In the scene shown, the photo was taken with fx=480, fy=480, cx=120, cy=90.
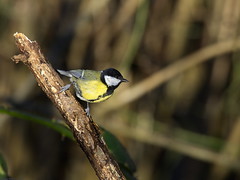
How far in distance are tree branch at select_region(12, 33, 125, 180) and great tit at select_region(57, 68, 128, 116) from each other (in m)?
0.33

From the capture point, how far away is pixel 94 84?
69.8 inches

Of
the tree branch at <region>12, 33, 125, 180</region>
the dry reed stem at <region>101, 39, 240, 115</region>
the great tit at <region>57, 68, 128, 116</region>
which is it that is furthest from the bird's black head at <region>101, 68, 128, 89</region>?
the dry reed stem at <region>101, 39, 240, 115</region>

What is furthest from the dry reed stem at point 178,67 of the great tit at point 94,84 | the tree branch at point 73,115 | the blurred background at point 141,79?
the tree branch at point 73,115

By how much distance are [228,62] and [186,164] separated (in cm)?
94

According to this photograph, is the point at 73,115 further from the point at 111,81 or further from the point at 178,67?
the point at 178,67

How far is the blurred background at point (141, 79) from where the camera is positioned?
10.6 feet

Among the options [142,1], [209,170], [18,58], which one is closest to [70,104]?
[18,58]

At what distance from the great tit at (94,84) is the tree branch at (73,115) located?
0.33 meters

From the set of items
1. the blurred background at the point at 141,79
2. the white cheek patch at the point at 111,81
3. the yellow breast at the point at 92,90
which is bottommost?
the blurred background at the point at 141,79

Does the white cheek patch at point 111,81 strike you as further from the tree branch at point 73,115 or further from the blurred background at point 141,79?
the blurred background at point 141,79

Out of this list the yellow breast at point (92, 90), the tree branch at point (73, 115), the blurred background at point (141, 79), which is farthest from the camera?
the blurred background at point (141, 79)

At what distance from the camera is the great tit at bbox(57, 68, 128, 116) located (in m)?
1.74

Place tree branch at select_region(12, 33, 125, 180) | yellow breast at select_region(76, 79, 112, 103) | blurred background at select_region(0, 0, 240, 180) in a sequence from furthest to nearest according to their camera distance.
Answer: blurred background at select_region(0, 0, 240, 180) < yellow breast at select_region(76, 79, 112, 103) < tree branch at select_region(12, 33, 125, 180)

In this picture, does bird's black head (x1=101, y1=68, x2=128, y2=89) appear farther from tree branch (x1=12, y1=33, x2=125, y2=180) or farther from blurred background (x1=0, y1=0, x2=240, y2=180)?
blurred background (x1=0, y1=0, x2=240, y2=180)
